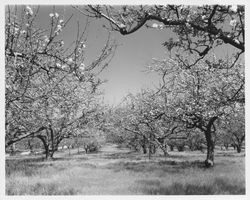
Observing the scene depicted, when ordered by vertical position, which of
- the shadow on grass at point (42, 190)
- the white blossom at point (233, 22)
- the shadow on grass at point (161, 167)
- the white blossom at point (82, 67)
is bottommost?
the shadow on grass at point (161, 167)

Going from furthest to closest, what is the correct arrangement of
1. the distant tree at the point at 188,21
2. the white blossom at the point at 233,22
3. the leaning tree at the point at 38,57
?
the distant tree at the point at 188,21
the white blossom at the point at 233,22
the leaning tree at the point at 38,57

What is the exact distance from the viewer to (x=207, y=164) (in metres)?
10.6

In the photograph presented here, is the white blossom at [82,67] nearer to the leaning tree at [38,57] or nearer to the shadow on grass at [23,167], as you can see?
the leaning tree at [38,57]

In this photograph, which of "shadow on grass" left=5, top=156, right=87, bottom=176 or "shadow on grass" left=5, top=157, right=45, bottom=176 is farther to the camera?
"shadow on grass" left=5, top=156, right=87, bottom=176

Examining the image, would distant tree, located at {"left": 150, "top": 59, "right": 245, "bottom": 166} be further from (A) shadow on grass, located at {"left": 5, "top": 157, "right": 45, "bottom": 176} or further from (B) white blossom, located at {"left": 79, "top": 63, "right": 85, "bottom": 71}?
(B) white blossom, located at {"left": 79, "top": 63, "right": 85, "bottom": 71}

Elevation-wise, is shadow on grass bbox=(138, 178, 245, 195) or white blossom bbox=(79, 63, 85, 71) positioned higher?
white blossom bbox=(79, 63, 85, 71)

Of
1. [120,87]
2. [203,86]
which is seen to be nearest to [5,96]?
[120,87]

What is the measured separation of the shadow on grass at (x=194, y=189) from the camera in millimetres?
5655

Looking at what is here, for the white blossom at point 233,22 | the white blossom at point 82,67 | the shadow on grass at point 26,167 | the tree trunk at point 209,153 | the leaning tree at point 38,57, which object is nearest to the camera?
the leaning tree at point 38,57

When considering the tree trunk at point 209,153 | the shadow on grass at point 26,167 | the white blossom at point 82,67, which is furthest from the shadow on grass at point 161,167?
the white blossom at point 82,67

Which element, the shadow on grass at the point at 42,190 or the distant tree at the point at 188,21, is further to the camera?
the shadow on grass at the point at 42,190

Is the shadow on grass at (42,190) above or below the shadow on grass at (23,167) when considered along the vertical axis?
above

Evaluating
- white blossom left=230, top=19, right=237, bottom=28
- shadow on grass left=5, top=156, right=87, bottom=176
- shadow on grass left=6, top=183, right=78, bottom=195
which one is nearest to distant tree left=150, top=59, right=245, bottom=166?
shadow on grass left=6, top=183, right=78, bottom=195

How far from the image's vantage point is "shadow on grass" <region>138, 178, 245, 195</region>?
18.6ft
